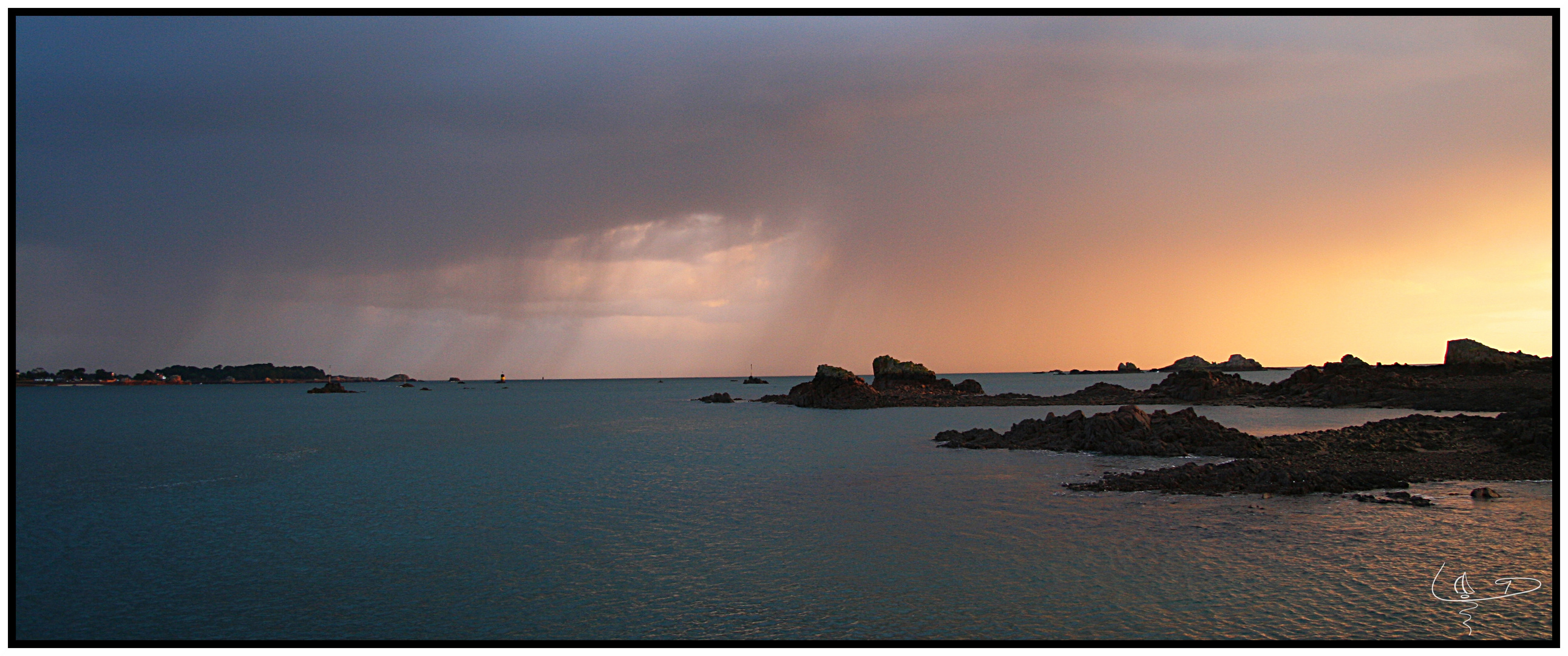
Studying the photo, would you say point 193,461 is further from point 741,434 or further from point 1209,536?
point 1209,536

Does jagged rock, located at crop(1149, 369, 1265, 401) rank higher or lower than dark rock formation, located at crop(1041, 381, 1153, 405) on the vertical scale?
higher

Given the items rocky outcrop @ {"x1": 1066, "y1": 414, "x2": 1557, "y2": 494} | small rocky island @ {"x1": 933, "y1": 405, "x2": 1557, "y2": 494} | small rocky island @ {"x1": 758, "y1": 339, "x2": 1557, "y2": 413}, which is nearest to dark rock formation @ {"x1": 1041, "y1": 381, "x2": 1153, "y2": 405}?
small rocky island @ {"x1": 758, "y1": 339, "x2": 1557, "y2": 413}

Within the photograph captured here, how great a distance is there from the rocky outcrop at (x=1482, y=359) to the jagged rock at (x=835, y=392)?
2551 inches

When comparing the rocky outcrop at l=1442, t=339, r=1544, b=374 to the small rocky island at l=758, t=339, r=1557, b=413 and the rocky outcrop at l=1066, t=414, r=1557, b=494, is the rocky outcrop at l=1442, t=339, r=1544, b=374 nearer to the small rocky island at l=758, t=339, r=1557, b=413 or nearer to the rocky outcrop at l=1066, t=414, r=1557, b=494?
the small rocky island at l=758, t=339, r=1557, b=413

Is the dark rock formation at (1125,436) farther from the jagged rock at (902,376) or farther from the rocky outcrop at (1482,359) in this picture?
the rocky outcrop at (1482,359)

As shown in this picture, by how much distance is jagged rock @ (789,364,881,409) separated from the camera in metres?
82.4

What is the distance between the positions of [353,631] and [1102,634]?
1162 cm

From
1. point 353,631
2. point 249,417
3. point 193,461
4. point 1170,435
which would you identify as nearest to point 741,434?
point 1170,435

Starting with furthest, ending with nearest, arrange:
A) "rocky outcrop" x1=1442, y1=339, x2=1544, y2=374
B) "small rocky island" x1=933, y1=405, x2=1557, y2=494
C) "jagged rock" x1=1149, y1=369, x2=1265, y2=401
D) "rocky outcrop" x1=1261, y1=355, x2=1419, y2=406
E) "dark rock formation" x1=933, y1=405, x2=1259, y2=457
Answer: "jagged rock" x1=1149, y1=369, x2=1265, y2=401
"rocky outcrop" x1=1442, y1=339, x2=1544, y2=374
"rocky outcrop" x1=1261, y1=355, x2=1419, y2=406
"dark rock formation" x1=933, y1=405, x2=1259, y2=457
"small rocky island" x1=933, y1=405, x2=1557, y2=494

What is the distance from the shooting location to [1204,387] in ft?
295
